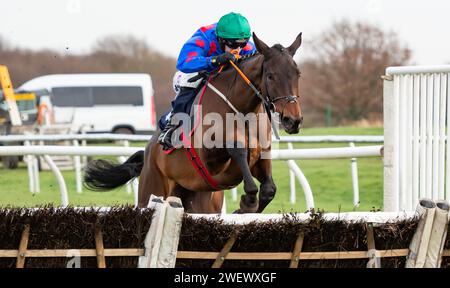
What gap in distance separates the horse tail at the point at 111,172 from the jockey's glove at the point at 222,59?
155 cm

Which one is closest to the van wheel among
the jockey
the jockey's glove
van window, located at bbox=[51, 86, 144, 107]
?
van window, located at bbox=[51, 86, 144, 107]

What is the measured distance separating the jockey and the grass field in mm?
2613

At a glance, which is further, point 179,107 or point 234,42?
point 179,107

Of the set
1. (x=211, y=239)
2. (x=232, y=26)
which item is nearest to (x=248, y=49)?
(x=232, y=26)

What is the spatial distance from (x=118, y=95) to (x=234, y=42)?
17477mm

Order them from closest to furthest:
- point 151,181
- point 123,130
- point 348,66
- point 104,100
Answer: point 151,181 < point 123,130 < point 104,100 < point 348,66

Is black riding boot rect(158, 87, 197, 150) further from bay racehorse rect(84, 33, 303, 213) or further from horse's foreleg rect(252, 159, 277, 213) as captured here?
horse's foreleg rect(252, 159, 277, 213)

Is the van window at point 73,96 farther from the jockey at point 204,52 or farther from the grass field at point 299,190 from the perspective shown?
the jockey at point 204,52

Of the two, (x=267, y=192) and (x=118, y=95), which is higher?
(x=267, y=192)

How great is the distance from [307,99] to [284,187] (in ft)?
52.3

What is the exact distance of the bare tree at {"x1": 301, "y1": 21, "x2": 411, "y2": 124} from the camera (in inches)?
1053

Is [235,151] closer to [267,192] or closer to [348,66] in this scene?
[267,192]

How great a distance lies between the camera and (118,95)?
73.0 ft
